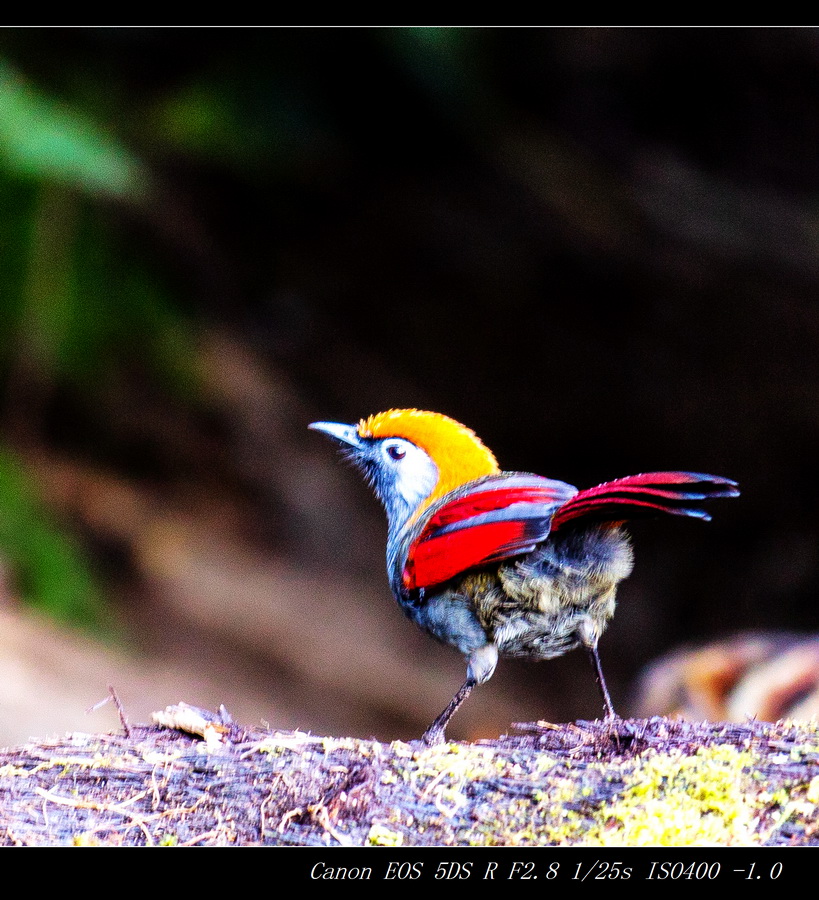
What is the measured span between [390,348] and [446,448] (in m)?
4.85

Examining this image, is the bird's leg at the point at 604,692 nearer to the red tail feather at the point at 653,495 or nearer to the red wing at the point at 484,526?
the red wing at the point at 484,526

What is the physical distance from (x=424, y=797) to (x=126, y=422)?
18.9ft

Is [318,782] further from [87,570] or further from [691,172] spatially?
[691,172]

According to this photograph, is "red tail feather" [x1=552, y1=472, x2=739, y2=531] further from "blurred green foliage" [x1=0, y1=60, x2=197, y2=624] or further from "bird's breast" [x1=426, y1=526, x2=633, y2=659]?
"blurred green foliage" [x1=0, y1=60, x2=197, y2=624]

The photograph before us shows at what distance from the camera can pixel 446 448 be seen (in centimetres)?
343

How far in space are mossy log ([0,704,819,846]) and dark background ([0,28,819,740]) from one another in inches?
149

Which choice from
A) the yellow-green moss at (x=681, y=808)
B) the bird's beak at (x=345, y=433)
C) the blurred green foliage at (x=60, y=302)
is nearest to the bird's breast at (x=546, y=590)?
the yellow-green moss at (x=681, y=808)

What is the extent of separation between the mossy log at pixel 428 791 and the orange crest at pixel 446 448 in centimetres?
97

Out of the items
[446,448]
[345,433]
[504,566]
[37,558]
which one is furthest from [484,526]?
[37,558]

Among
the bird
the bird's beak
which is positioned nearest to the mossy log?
the bird

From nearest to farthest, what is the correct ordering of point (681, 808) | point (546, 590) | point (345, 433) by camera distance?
point (681, 808), point (546, 590), point (345, 433)

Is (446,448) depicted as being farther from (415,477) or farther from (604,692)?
(604,692)

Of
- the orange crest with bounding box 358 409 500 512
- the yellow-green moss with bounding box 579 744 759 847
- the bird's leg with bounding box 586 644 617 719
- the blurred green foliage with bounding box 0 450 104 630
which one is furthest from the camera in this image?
the blurred green foliage with bounding box 0 450 104 630

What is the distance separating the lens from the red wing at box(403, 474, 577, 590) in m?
2.85
